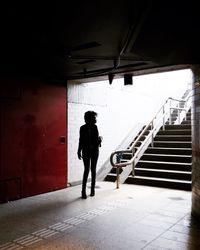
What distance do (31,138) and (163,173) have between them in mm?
3846

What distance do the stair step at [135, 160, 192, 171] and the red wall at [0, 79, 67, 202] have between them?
2.55 meters

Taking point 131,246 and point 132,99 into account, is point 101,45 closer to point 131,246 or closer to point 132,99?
point 131,246

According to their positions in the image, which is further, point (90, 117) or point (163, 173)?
point (163, 173)

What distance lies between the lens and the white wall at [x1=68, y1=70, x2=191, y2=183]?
7.99 meters

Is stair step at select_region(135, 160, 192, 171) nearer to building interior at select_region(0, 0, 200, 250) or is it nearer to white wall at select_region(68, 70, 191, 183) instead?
building interior at select_region(0, 0, 200, 250)

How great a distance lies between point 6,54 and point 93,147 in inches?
107

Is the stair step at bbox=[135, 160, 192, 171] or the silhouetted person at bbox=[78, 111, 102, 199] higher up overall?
the silhouetted person at bbox=[78, 111, 102, 199]

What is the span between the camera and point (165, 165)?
8.36 m

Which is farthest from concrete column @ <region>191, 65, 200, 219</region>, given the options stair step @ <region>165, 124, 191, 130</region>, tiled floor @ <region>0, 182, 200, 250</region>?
stair step @ <region>165, 124, 191, 130</region>

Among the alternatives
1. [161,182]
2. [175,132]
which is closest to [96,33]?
[161,182]

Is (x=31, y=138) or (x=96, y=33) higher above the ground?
(x=96, y=33)

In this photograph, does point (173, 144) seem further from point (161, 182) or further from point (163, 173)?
point (161, 182)

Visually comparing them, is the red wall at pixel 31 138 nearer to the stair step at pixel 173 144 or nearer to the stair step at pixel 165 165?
the stair step at pixel 165 165

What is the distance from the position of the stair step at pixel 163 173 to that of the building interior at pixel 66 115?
63 cm
